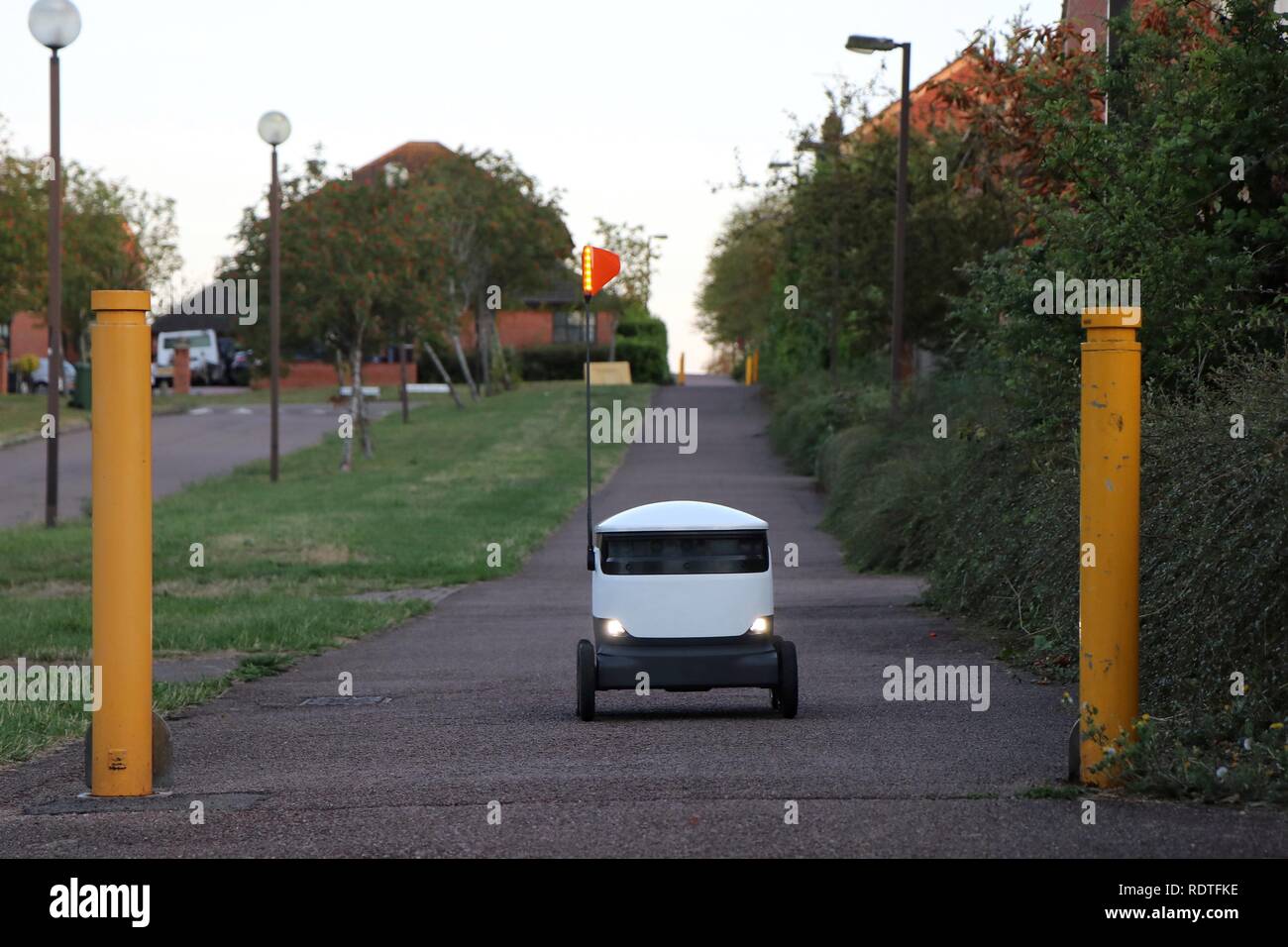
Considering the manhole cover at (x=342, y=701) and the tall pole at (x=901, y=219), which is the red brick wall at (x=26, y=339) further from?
the manhole cover at (x=342, y=701)

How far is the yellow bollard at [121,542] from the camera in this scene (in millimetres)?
7004

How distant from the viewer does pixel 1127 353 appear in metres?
6.89

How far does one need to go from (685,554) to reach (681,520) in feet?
0.57

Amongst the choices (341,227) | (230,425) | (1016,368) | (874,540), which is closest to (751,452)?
(341,227)

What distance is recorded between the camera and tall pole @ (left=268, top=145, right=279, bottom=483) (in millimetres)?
30703

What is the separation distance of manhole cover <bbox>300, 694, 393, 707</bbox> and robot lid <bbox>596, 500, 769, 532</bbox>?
2373mm

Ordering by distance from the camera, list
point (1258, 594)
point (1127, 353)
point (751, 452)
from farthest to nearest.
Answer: point (751, 452)
point (1258, 594)
point (1127, 353)

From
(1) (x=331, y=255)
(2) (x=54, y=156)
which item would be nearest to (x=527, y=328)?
(1) (x=331, y=255)

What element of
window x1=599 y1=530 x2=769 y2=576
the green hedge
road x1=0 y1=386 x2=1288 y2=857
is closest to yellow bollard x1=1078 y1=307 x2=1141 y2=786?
the green hedge

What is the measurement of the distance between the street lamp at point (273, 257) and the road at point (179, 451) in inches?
111

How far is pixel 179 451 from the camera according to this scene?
136 feet

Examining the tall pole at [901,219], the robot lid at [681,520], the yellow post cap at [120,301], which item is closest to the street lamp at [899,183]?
the tall pole at [901,219]
